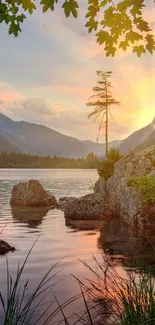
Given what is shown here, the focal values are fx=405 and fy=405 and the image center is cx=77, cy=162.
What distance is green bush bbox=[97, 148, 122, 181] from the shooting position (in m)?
26.8

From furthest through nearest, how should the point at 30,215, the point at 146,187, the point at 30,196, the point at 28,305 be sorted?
the point at 30,196 < the point at 30,215 < the point at 146,187 < the point at 28,305

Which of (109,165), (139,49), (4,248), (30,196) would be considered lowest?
(4,248)

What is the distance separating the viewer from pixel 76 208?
23.2m

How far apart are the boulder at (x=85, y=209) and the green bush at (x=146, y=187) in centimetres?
363

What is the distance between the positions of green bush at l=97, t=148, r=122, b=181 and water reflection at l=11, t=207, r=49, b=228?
4579 millimetres

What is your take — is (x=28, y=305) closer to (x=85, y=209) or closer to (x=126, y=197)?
(x=126, y=197)

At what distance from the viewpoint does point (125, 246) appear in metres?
15.1

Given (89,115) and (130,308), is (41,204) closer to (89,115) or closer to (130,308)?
(89,115)

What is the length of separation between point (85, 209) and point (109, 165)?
500cm

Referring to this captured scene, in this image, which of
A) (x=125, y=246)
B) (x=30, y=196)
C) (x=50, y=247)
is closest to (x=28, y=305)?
(x=50, y=247)

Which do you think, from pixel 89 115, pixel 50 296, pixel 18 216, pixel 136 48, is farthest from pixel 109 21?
pixel 89 115

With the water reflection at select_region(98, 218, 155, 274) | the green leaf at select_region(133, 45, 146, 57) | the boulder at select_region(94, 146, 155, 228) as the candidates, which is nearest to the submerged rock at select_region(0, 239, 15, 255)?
the water reflection at select_region(98, 218, 155, 274)

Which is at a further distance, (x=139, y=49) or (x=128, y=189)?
(x=128, y=189)

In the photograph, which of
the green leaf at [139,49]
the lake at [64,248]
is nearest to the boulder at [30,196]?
the lake at [64,248]
